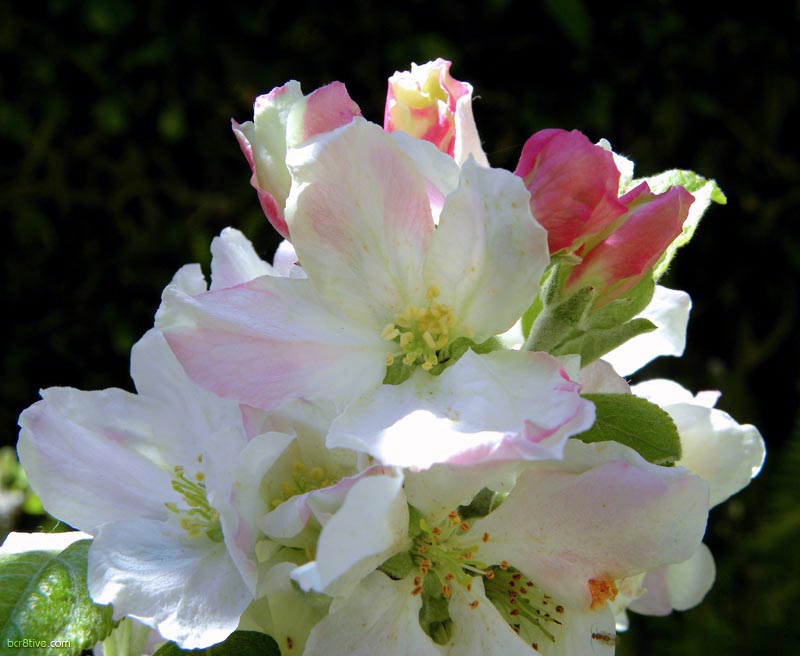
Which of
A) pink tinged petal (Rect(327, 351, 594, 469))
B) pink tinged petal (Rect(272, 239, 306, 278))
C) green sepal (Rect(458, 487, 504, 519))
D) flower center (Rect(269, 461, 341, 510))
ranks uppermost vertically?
pink tinged petal (Rect(327, 351, 594, 469))

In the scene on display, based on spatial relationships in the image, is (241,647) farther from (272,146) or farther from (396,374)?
(272,146)

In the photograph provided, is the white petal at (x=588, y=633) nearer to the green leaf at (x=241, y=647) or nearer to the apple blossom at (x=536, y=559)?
the apple blossom at (x=536, y=559)

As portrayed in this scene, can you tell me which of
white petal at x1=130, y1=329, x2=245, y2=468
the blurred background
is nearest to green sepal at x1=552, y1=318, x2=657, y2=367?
white petal at x1=130, y1=329, x2=245, y2=468

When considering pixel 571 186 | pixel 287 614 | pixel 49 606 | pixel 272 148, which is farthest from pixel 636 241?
pixel 49 606

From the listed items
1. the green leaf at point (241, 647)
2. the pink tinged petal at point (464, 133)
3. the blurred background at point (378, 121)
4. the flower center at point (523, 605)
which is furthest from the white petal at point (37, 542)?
the blurred background at point (378, 121)

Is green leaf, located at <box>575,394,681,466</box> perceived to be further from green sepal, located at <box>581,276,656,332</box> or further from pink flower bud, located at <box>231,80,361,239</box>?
pink flower bud, located at <box>231,80,361,239</box>

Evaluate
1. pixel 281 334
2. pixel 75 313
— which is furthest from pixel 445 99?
pixel 75 313
